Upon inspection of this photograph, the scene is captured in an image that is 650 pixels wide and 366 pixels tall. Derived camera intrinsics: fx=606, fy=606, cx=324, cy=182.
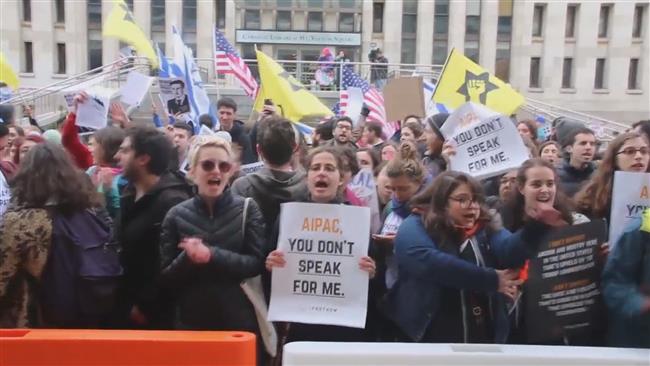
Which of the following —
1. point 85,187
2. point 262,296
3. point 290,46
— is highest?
point 290,46

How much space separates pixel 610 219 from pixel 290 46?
35.0m

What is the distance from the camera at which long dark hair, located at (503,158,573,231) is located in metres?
3.40

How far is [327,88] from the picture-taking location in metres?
22.9

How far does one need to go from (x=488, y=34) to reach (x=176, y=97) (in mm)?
34008

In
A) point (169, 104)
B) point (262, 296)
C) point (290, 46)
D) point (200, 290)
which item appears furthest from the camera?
point (290, 46)

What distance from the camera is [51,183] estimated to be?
2.85 metres

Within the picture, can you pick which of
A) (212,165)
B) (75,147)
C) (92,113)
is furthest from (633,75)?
(212,165)

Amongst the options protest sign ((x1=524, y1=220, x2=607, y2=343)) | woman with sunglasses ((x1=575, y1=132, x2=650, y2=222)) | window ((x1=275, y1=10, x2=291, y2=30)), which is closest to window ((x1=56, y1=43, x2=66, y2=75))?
window ((x1=275, y1=10, x2=291, y2=30))

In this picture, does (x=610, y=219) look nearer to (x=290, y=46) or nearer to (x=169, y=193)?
(x=169, y=193)

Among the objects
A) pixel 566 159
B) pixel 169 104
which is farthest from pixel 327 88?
pixel 566 159

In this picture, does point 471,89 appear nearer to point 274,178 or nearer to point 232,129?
point 232,129

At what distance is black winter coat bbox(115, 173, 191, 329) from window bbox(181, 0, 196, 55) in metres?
36.7

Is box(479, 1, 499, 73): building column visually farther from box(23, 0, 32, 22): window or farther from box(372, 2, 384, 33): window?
box(23, 0, 32, 22): window

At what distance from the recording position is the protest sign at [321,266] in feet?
10.5
